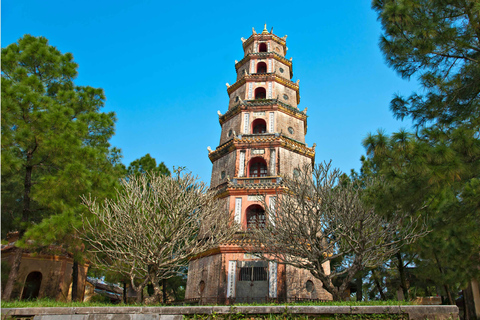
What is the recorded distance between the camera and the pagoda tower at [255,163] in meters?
15.0

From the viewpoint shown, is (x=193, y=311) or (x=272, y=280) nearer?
(x=193, y=311)

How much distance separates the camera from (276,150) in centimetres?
1836

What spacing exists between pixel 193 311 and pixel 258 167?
487 inches

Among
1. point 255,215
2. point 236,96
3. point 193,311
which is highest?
point 236,96

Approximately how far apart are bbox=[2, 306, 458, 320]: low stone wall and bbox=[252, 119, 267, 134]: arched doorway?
13.9 meters

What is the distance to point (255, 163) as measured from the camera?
1923 centimetres

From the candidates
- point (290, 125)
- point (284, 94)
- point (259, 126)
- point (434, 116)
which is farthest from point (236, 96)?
point (434, 116)

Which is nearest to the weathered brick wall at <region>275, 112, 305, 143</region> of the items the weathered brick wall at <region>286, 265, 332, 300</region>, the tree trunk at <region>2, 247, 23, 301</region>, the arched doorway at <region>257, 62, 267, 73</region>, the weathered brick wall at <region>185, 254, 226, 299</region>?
the arched doorway at <region>257, 62, 267, 73</region>

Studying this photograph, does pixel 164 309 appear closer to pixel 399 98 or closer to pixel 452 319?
pixel 452 319

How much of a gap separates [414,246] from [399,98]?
9.11 m

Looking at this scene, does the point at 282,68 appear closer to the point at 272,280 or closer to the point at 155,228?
the point at 272,280

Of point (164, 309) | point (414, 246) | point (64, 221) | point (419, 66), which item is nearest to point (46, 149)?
point (64, 221)

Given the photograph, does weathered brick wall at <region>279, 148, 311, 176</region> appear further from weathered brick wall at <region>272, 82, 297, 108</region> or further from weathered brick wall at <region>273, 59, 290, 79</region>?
weathered brick wall at <region>273, 59, 290, 79</region>

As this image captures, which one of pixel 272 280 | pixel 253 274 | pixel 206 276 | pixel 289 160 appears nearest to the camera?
pixel 272 280
